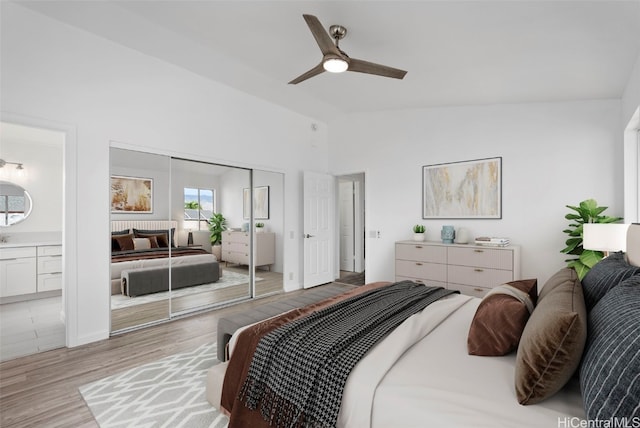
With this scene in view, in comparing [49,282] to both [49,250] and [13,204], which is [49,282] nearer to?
[49,250]

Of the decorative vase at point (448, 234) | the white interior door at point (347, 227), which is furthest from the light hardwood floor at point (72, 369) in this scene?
the white interior door at point (347, 227)

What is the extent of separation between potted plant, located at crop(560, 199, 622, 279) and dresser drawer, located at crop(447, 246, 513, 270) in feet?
1.91

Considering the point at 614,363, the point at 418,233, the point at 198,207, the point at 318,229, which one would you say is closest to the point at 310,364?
the point at 614,363

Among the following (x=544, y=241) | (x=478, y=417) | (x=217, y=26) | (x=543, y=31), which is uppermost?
(x=217, y=26)

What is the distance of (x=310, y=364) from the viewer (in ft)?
4.77

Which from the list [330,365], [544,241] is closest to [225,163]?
[330,365]

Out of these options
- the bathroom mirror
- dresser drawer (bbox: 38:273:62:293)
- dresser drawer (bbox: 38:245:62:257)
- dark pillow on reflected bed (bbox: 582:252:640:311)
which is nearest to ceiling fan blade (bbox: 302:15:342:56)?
dark pillow on reflected bed (bbox: 582:252:640:311)

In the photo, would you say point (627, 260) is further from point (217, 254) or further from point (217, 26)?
point (217, 254)

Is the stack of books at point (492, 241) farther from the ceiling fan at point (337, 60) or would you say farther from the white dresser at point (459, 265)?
the ceiling fan at point (337, 60)

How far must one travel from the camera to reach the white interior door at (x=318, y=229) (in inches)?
214

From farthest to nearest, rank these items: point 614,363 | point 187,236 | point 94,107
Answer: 1. point 187,236
2. point 94,107
3. point 614,363

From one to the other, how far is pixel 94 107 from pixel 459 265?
4.61 meters

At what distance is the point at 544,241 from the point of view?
3.99 m

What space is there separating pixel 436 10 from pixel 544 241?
126 inches
